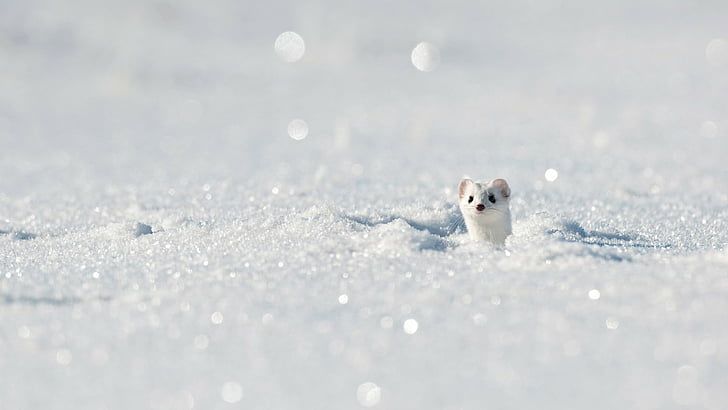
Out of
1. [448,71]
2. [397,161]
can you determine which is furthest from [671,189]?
[448,71]

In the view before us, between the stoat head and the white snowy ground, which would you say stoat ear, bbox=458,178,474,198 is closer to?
the stoat head

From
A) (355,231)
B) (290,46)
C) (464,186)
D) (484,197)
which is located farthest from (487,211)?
(290,46)

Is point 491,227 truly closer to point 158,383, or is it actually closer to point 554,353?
point 554,353

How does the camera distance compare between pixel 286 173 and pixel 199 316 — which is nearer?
pixel 199 316

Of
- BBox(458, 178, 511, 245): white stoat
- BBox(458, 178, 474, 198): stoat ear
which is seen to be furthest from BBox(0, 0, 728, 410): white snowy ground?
BBox(458, 178, 474, 198): stoat ear

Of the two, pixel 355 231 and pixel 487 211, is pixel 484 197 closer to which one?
pixel 487 211

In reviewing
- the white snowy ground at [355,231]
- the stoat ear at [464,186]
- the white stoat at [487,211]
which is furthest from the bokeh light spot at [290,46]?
the white stoat at [487,211]

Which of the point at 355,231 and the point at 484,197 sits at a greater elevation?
the point at 484,197
